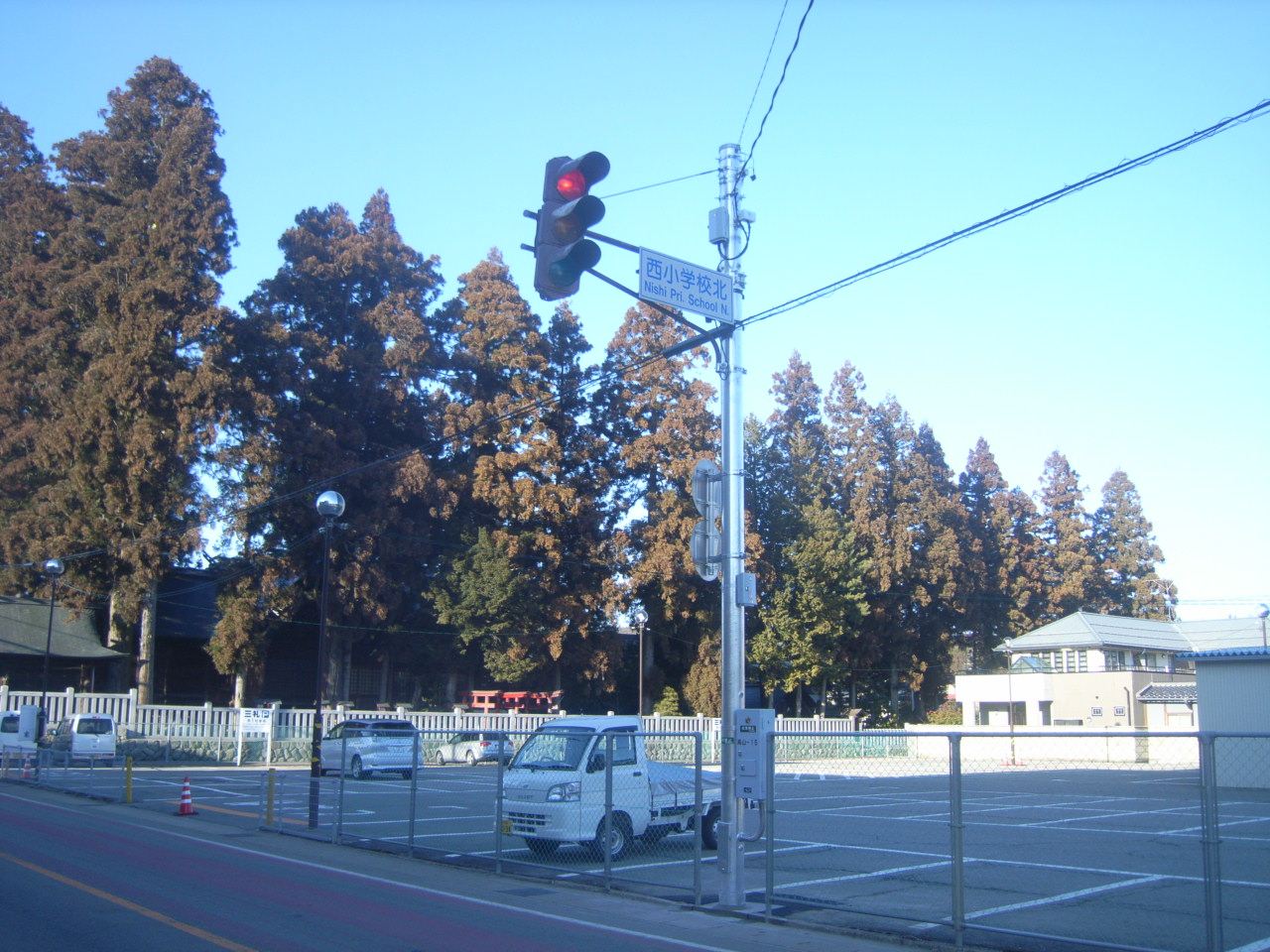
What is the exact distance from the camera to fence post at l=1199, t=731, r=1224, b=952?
759 centimetres

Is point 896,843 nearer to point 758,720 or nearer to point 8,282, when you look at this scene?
point 758,720

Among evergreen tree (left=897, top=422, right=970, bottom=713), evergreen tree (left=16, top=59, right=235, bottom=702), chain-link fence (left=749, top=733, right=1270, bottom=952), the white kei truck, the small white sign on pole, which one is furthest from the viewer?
evergreen tree (left=897, top=422, right=970, bottom=713)

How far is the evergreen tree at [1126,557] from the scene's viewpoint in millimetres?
69062

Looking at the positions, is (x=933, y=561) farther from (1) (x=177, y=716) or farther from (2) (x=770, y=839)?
(2) (x=770, y=839)

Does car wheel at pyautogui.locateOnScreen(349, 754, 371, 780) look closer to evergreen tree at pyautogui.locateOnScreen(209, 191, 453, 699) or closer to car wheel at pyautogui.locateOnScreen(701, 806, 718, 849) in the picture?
evergreen tree at pyautogui.locateOnScreen(209, 191, 453, 699)

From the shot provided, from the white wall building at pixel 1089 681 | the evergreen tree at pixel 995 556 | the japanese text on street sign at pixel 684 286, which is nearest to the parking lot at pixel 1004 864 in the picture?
the japanese text on street sign at pixel 684 286

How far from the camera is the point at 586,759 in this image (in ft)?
46.3

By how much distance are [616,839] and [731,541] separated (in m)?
5.11

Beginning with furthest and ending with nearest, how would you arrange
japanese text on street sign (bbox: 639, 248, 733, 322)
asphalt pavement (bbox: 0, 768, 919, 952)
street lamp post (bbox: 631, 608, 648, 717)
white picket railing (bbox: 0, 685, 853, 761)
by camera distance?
street lamp post (bbox: 631, 608, 648, 717), white picket railing (bbox: 0, 685, 853, 761), japanese text on street sign (bbox: 639, 248, 733, 322), asphalt pavement (bbox: 0, 768, 919, 952)

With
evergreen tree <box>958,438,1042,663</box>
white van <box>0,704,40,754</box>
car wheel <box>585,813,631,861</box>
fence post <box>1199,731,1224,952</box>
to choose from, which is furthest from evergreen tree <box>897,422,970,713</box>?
fence post <box>1199,731,1224,952</box>

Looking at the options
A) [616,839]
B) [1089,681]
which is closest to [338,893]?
[616,839]

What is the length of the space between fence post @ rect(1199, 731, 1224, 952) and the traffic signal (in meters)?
6.21

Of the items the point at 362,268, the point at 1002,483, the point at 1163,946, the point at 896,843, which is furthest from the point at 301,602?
the point at 1002,483

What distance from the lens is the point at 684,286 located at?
11211 millimetres
